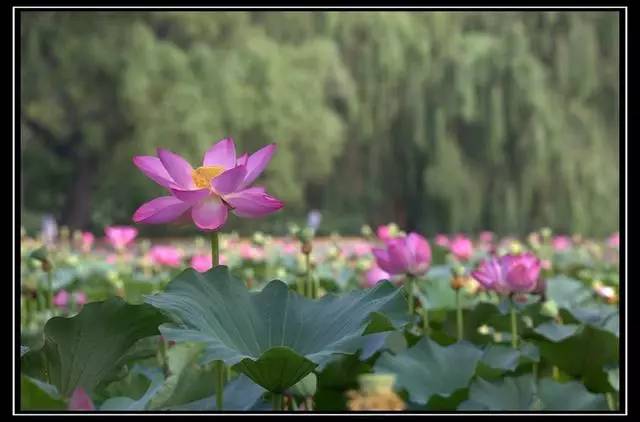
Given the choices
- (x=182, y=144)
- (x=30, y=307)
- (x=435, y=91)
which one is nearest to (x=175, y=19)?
→ (x=182, y=144)

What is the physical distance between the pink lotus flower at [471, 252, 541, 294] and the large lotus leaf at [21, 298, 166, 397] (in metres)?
0.53

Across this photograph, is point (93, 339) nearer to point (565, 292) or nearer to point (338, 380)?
point (338, 380)

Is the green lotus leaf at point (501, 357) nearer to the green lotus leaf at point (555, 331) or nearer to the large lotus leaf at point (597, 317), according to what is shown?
the green lotus leaf at point (555, 331)

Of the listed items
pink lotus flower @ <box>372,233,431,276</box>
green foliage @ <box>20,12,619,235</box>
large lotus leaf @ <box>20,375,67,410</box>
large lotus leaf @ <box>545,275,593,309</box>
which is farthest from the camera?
green foliage @ <box>20,12,619,235</box>

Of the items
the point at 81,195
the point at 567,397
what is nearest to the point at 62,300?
the point at 567,397

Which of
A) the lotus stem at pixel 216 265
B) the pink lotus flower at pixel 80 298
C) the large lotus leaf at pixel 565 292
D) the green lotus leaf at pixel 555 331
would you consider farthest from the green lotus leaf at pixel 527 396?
the pink lotus flower at pixel 80 298

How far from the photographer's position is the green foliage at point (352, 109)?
698 centimetres

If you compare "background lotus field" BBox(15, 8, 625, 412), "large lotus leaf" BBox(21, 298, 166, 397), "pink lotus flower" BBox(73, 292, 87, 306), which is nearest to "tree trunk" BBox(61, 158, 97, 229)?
"background lotus field" BBox(15, 8, 625, 412)

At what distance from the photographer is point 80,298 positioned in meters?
2.01

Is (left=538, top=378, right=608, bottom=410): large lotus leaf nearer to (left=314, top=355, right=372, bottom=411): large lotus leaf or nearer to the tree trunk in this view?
(left=314, top=355, right=372, bottom=411): large lotus leaf

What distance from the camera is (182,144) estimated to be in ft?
26.3

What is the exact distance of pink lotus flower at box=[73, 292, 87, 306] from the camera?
1.99 metres

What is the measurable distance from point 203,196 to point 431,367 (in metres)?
0.44
